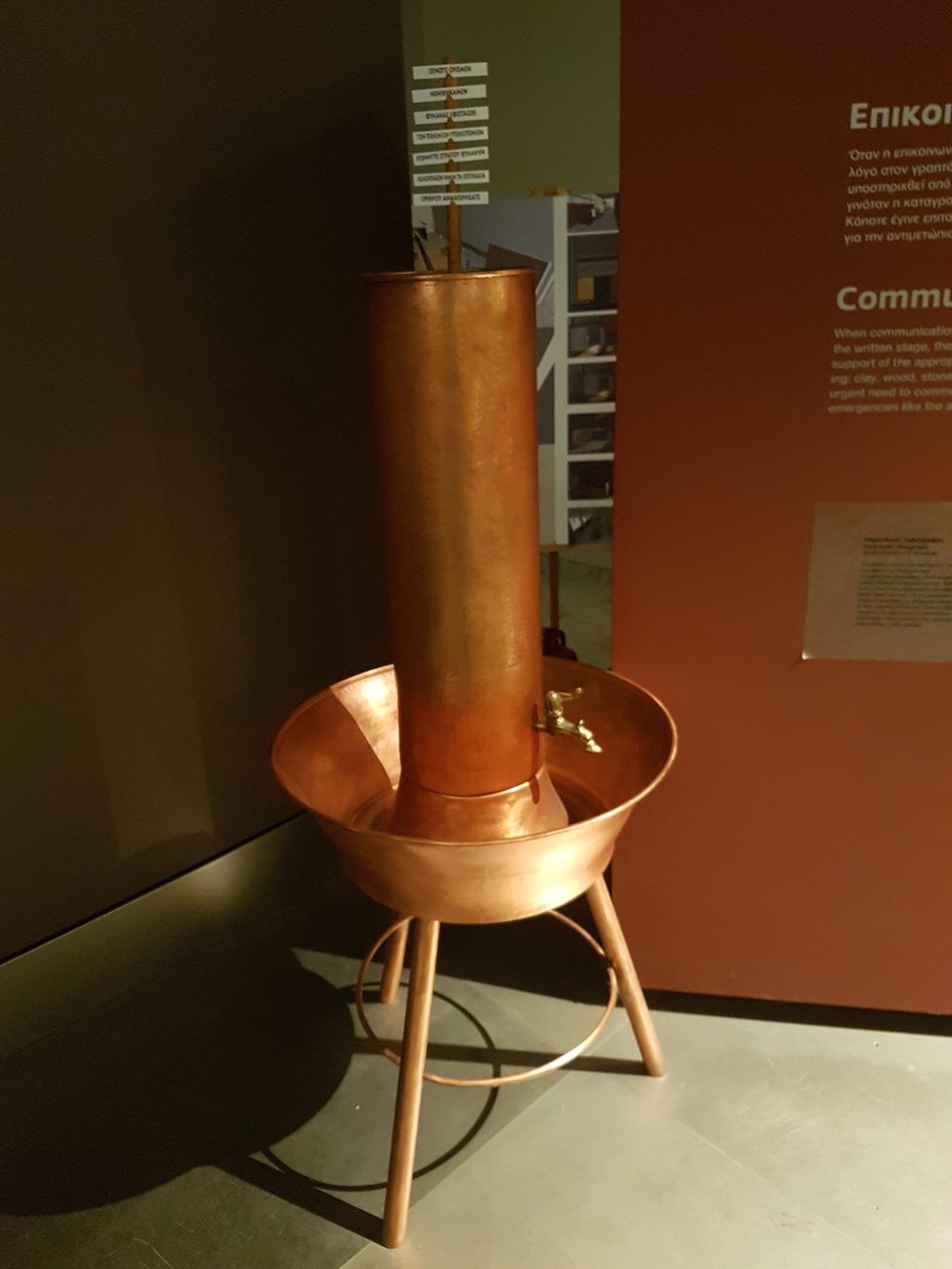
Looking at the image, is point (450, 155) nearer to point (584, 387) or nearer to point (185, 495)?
point (584, 387)

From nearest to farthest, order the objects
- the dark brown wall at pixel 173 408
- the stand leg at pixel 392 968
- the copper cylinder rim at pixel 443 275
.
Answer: the copper cylinder rim at pixel 443 275 → the dark brown wall at pixel 173 408 → the stand leg at pixel 392 968

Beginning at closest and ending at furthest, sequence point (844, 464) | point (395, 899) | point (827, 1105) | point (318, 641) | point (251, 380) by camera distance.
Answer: point (395, 899)
point (844, 464)
point (827, 1105)
point (251, 380)
point (318, 641)

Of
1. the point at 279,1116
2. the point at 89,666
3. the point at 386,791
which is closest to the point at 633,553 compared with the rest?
the point at 386,791

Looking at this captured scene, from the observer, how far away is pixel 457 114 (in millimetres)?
1304

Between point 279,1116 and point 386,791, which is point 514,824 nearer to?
point 386,791

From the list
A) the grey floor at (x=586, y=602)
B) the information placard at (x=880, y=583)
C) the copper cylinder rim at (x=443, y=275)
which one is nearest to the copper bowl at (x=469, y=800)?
the information placard at (x=880, y=583)

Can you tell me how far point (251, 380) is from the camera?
1.90 m

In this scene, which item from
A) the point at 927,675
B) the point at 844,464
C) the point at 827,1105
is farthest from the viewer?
the point at 827,1105

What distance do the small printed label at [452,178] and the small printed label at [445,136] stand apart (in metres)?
0.04

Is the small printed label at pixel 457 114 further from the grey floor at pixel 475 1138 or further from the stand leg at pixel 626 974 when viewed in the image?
the grey floor at pixel 475 1138

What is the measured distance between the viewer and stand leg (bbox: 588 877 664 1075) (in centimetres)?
160

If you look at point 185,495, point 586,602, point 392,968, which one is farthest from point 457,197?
point 586,602

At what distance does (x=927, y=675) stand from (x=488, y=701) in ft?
2.34

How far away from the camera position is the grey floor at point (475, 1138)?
1.48 meters
